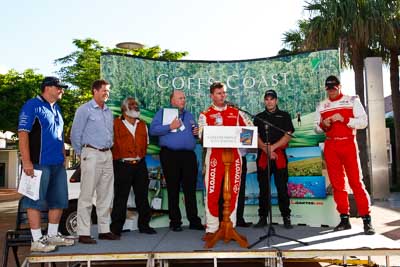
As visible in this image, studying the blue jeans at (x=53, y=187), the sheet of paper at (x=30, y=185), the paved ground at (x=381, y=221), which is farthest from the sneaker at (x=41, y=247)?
the paved ground at (x=381, y=221)

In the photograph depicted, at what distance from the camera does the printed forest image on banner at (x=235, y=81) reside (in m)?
5.76

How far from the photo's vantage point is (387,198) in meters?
14.1

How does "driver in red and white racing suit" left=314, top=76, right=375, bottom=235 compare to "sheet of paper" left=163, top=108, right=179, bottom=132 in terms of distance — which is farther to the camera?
"sheet of paper" left=163, top=108, right=179, bottom=132

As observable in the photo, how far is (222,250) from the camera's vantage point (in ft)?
12.7

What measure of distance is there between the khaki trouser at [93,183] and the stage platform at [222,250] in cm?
29

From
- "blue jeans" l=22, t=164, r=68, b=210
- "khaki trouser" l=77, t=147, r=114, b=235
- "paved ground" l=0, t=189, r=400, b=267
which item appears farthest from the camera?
"paved ground" l=0, t=189, r=400, b=267

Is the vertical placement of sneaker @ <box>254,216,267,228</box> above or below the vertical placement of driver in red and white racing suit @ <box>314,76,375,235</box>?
below

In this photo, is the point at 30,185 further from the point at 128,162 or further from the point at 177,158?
the point at 177,158

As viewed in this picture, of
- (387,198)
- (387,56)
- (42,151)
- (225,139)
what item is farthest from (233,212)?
(387,56)

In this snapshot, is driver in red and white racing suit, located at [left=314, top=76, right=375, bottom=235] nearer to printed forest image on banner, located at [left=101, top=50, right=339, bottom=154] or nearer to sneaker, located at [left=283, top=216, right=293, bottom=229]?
sneaker, located at [left=283, top=216, right=293, bottom=229]

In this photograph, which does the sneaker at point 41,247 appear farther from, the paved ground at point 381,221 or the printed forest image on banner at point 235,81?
the paved ground at point 381,221

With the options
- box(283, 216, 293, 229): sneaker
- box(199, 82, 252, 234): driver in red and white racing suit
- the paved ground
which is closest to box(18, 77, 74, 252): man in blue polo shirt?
box(199, 82, 252, 234): driver in red and white racing suit

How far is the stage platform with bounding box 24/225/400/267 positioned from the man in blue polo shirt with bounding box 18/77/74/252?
1.01ft

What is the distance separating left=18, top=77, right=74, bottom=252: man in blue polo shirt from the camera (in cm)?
394
